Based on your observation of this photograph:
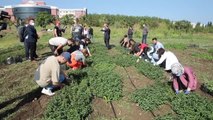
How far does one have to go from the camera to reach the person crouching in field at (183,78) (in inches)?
298

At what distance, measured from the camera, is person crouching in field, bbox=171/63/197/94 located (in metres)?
7.57

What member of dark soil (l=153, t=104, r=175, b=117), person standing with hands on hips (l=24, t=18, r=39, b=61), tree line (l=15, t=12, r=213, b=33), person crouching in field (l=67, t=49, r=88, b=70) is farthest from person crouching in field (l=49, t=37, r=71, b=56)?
tree line (l=15, t=12, r=213, b=33)

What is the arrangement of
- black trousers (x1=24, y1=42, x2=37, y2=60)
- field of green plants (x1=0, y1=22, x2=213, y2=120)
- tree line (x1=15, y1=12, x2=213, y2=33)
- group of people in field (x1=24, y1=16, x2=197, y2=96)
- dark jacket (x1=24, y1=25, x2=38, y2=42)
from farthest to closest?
tree line (x1=15, y1=12, x2=213, y2=33), black trousers (x1=24, y1=42, x2=37, y2=60), dark jacket (x1=24, y1=25, x2=38, y2=42), group of people in field (x1=24, y1=16, x2=197, y2=96), field of green plants (x1=0, y1=22, x2=213, y2=120)

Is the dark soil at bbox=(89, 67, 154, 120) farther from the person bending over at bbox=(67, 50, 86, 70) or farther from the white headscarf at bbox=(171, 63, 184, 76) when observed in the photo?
the person bending over at bbox=(67, 50, 86, 70)

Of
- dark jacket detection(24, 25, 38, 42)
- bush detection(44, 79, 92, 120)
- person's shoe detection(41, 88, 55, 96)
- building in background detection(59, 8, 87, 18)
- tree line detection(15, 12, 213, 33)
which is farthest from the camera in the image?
building in background detection(59, 8, 87, 18)

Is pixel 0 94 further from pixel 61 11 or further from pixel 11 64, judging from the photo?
pixel 61 11

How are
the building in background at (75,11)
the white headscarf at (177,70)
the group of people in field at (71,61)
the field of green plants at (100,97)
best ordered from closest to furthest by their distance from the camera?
the field of green plants at (100,97) < the group of people in field at (71,61) < the white headscarf at (177,70) < the building in background at (75,11)

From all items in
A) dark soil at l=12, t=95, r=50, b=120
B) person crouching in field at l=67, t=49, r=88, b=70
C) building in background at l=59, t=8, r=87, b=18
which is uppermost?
person crouching in field at l=67, t=49, r=88, b=70

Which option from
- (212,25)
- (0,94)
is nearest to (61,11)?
(212,25)

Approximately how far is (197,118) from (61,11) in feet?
432

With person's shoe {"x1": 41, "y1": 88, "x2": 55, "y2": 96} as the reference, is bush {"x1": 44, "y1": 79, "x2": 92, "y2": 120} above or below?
above

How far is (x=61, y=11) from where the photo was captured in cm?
13275

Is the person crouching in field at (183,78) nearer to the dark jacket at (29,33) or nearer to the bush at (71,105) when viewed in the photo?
the bush at (71,105)

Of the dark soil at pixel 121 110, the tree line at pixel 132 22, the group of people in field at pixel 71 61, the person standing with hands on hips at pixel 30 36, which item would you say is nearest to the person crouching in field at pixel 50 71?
the group of people in field at pixel 71 61
